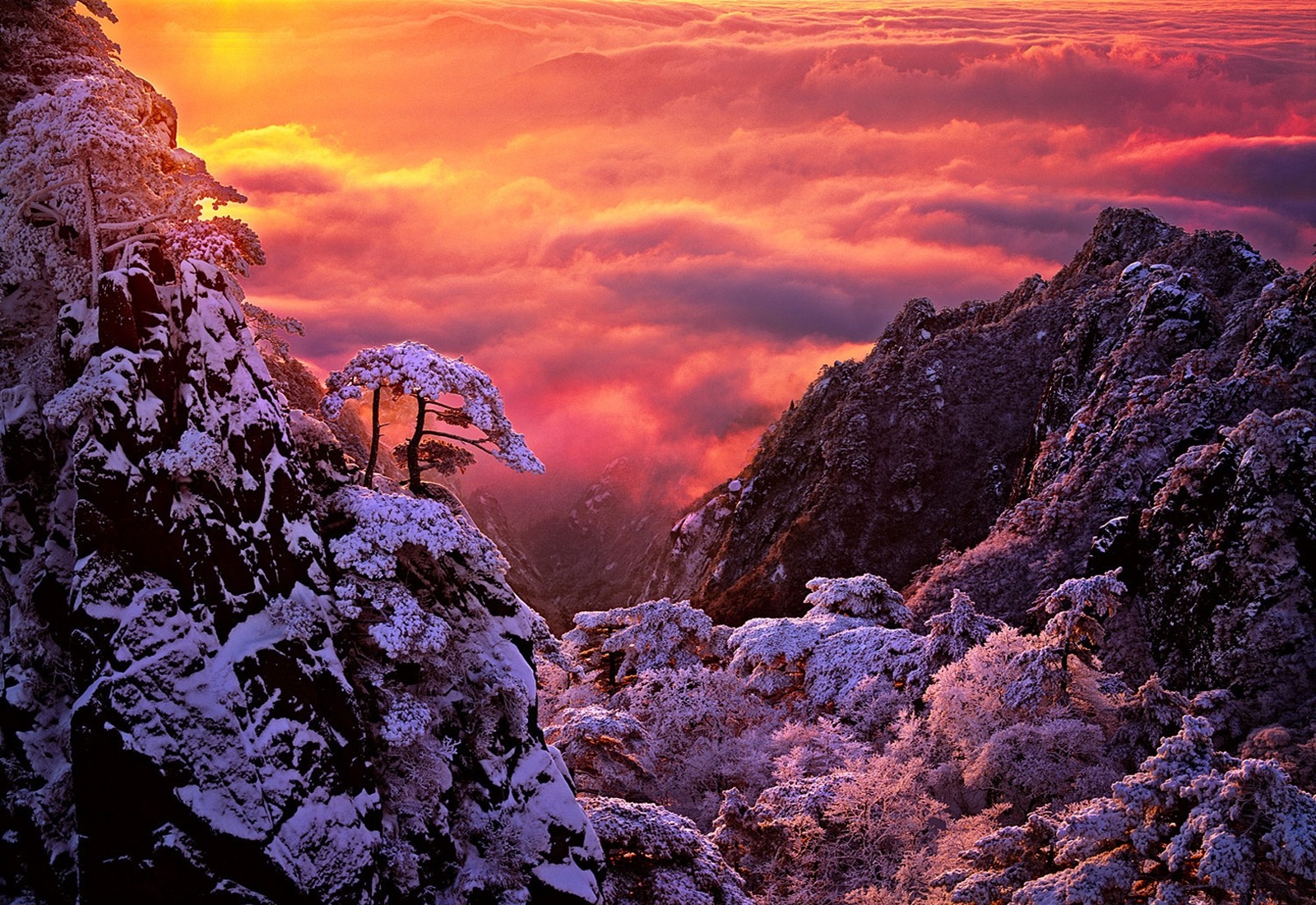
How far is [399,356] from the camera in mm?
22578

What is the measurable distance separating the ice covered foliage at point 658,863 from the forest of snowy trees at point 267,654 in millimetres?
108

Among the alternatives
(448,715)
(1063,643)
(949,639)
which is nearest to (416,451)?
(448,715)

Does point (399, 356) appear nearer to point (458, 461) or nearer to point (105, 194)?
point (458, 461)

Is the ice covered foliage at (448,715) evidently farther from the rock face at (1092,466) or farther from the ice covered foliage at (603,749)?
the rock face at (1092,466)

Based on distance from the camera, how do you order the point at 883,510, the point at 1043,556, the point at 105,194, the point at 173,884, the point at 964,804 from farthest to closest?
the point at 883,510, the point at 1043,556, the point at 964,804, the point at 105,194, the point at 173,884

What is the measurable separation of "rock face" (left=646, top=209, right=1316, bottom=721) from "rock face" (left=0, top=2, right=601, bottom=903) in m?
37.2

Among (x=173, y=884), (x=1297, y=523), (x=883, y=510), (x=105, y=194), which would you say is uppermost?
(x=883, y=510)

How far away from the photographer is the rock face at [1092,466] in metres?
42.0

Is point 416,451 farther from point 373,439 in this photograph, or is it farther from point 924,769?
point 924,769

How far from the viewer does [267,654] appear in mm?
18172

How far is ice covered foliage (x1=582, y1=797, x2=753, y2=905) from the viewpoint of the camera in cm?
2555

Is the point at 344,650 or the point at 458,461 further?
the point at 458,461

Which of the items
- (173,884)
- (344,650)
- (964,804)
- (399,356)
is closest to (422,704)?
(344,650)

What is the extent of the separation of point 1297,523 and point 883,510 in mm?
47576
